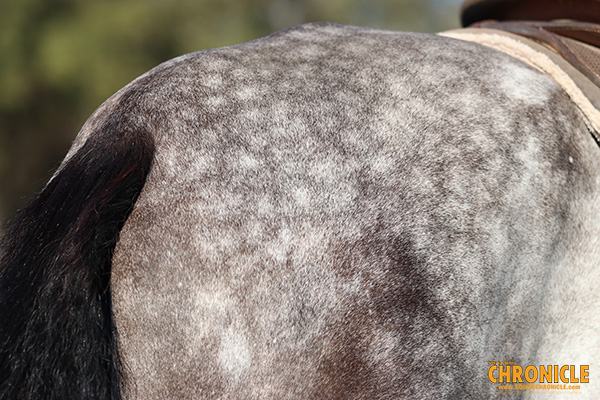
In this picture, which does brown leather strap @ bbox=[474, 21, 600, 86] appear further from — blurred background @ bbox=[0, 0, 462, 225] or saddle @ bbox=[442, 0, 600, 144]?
blurred background @ bbox=[0, 0, 462, 225]

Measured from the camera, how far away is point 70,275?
104cm

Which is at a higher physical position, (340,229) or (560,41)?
(560,41)

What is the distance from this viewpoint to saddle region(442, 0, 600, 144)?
4.87 ft

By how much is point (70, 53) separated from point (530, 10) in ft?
27.7

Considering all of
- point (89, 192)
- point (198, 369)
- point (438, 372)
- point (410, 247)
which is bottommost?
point (438, 372)

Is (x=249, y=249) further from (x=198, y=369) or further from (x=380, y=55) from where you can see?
(x=380, y=55)

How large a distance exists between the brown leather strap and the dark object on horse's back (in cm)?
19

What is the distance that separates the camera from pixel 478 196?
1.25 metres

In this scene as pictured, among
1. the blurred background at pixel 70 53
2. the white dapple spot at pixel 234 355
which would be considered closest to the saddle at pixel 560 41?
the white dapple spot at pixel 234 355

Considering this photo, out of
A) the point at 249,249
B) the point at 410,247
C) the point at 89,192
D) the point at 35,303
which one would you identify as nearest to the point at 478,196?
the point at 410,247

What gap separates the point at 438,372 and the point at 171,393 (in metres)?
0.54

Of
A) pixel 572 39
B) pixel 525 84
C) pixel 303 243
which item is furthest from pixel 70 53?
pixel 303 243

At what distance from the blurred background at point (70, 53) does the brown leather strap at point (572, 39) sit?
7848mm

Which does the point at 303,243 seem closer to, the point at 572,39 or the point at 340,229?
the point at 340,229
